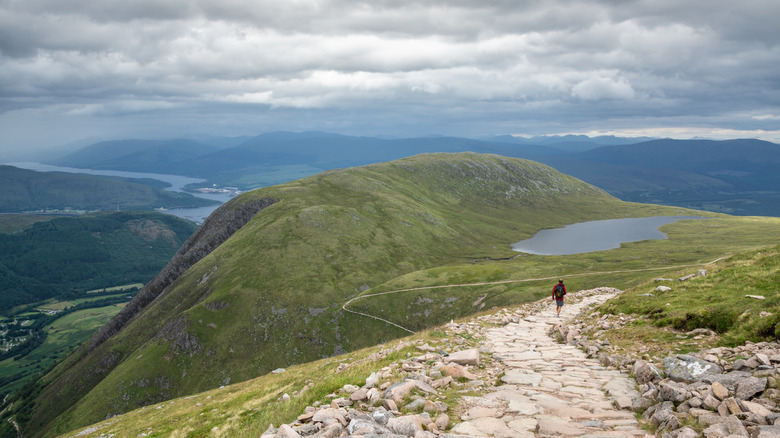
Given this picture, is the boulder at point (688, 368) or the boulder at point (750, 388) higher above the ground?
the boulder at point (750, 388)

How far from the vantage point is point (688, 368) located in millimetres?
13867

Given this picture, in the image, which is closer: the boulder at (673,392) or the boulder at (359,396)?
the boulder at (673,392)

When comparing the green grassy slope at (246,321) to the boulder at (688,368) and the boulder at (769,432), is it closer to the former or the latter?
the boulder at (688,368)

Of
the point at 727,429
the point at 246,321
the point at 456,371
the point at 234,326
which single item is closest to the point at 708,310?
the point at 727,429

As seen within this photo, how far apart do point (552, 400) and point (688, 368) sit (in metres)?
4.99

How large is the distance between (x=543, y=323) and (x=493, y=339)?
802 centimetres

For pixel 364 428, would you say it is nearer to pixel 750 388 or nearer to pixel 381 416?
pixel 381 416

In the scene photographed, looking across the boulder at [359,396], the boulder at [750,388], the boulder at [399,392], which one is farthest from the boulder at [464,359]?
the boulder at [750,388]

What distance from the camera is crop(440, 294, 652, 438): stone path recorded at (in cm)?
1155

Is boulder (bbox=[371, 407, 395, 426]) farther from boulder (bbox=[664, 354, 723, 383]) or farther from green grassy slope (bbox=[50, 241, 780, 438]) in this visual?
boulder (bbox=[664, 354, 723, 383])

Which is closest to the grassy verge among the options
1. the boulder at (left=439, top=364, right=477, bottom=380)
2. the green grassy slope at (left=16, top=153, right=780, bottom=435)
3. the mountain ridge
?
the boulder at (left=439, top=364, right=477, bottom=380)

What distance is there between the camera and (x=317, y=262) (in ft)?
557

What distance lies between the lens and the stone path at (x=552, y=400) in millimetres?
11547

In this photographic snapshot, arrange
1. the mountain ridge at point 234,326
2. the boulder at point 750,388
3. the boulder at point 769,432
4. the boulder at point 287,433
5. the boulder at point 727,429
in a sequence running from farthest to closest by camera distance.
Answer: the mountain ridge at point 234,326 < the boulder at point 287,433 < the boulder at point 750,388 < the boulder at point 727,429 < the boulder at point 769,432
